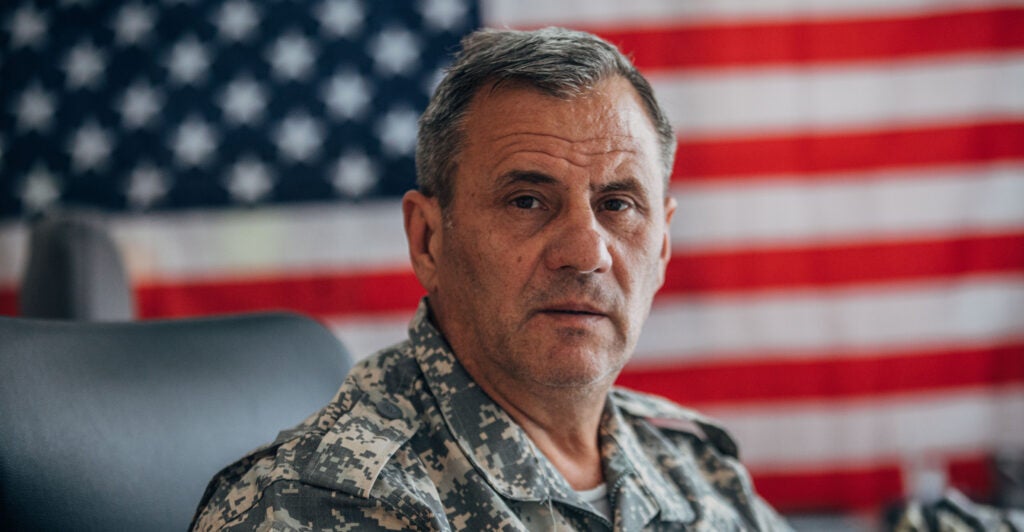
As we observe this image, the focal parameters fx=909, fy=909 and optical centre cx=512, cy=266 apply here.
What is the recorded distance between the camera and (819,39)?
2641mm

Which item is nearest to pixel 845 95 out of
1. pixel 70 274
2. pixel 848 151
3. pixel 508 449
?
pixel 848 151

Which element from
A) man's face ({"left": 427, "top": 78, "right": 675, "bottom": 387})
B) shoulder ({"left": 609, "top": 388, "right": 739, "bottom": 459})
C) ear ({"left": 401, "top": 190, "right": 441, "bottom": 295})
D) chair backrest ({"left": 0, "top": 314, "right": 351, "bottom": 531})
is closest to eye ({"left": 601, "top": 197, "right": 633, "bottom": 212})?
man's face ({"left": 427, "top": 78, "right": 675, "bottom": 387})

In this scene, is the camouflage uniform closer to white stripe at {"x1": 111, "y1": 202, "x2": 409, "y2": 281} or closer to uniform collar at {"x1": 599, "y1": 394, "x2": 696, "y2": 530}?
uniform collar at {"x1": 599, "y1": 394, "x2": 696, "y2": 530}

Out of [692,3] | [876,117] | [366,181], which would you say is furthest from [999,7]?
[366,181]

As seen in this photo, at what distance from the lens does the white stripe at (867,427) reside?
271 cm

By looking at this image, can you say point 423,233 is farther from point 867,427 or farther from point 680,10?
point 867,427

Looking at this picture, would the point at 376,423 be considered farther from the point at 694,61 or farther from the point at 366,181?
the point at 694,61

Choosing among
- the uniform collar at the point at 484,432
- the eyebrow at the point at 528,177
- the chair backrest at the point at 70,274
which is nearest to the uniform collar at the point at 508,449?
the uniform collar at the point at 484,432

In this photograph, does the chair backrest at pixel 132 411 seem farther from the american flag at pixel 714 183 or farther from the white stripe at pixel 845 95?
the white stripe at pixel 845 95

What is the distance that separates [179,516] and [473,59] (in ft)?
2.47

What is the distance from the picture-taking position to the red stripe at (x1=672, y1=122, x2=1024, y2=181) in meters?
2.64

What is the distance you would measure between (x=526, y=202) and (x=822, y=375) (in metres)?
1.80

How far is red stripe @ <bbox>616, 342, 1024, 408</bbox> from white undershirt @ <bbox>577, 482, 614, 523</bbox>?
1.43 m

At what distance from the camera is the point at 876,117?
265cm
